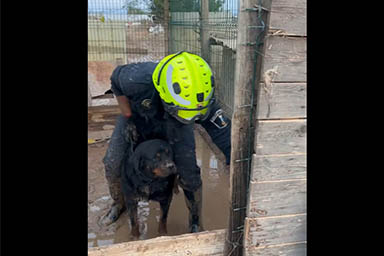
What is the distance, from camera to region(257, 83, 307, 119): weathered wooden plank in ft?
5.79

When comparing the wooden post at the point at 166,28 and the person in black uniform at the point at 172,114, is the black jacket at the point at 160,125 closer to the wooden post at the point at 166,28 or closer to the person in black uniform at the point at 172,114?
the person in black uniform at the point at 172,114

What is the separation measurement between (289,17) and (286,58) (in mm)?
200

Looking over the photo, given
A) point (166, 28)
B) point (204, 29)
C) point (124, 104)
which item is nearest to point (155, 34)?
point (166, 28)

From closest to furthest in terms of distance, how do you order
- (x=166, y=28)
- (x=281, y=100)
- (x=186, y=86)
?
(x=281, y=100) → (x=186, y=86) → (x=166, y=28)

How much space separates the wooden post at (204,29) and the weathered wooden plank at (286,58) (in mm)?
3709

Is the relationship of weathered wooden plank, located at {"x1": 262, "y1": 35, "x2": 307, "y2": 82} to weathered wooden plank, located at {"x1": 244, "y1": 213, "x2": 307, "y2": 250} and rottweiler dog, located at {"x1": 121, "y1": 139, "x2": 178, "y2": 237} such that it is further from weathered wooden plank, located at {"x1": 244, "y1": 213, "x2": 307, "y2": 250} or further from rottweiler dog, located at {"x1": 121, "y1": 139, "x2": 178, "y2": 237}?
rottweiler dog, located at {"x1": 121, "y1": 139, "x2": 178, "y2": 237}

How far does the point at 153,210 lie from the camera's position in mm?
3789

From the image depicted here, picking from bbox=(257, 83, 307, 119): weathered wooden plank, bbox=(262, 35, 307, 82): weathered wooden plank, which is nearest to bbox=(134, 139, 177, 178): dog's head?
bbox=(257, 83, 307, 119): weathered wooden plank

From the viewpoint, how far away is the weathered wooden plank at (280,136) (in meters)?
1.83

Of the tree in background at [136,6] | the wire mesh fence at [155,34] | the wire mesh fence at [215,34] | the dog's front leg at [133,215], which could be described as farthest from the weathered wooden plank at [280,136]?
the tree in background at [136,6]

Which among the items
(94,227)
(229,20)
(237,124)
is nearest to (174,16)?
(229,20)

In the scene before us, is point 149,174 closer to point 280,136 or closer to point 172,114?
point 172,114

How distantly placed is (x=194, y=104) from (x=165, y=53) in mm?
4997

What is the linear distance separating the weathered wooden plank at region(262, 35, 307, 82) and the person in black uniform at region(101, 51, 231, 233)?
0.81 meters
